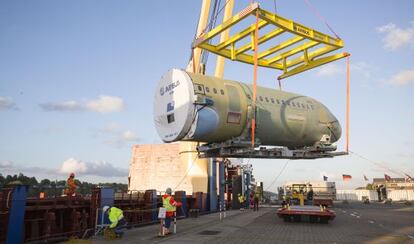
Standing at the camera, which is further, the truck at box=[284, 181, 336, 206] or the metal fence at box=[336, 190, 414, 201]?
the metal fence at box=[336, 190, 414, 201]

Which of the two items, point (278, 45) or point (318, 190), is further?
point (318, 190)

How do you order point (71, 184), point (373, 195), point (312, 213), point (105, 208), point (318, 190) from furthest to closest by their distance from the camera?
point (373, 195)
point (318, 190)
point (312, 213)
point (71, 184)
point (105, 208)

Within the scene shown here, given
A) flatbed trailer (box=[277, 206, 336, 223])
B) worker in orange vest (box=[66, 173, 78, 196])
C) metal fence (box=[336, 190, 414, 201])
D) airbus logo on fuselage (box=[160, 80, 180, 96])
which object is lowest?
metal fence (box=[336, 190, 414, 201])

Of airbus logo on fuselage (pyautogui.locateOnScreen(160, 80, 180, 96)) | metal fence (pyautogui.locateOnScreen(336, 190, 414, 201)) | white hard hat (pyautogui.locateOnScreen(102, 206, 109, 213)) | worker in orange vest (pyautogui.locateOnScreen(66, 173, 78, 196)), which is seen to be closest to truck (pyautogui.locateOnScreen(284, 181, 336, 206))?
airbus logo on fuselage (pyautogui.locateOnScreen(160, 80, 180, 96))

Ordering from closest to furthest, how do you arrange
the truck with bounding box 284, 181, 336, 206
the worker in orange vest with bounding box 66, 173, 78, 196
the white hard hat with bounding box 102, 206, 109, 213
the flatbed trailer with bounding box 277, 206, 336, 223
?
the white hard hat with bounding box 102, 206, 109, 213 < the worker in orange vest with bounding box 66, 173, 78, 196 < the flatbed trailer with bounding box 277, 206, 336, 223 < the truck with bounding box 284, 181, 336, 206

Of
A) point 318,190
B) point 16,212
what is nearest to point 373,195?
point 318,190

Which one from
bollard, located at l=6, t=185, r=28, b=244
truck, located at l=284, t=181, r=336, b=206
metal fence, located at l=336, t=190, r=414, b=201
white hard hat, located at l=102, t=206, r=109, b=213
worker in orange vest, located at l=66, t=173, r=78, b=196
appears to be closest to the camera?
bollard, located at l=6, t=185, r=28, b=244

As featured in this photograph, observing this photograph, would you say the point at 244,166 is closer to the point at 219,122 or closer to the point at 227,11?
the point at 227,11

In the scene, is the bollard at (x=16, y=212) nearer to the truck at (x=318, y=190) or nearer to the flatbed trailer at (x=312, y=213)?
the flatbed trailer at (x=312, y=213)

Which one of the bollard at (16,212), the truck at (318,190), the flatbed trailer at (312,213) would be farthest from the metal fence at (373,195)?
the bollard at (16,212)

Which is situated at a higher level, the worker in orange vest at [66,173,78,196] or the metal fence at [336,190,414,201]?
the worker in orange vest at [66,173,78,196]

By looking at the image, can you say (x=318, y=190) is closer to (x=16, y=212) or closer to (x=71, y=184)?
(x=71, y=184)

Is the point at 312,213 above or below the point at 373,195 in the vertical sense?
above

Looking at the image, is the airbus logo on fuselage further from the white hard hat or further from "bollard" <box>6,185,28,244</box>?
"bollard" <box>6,185,28,244</box>
